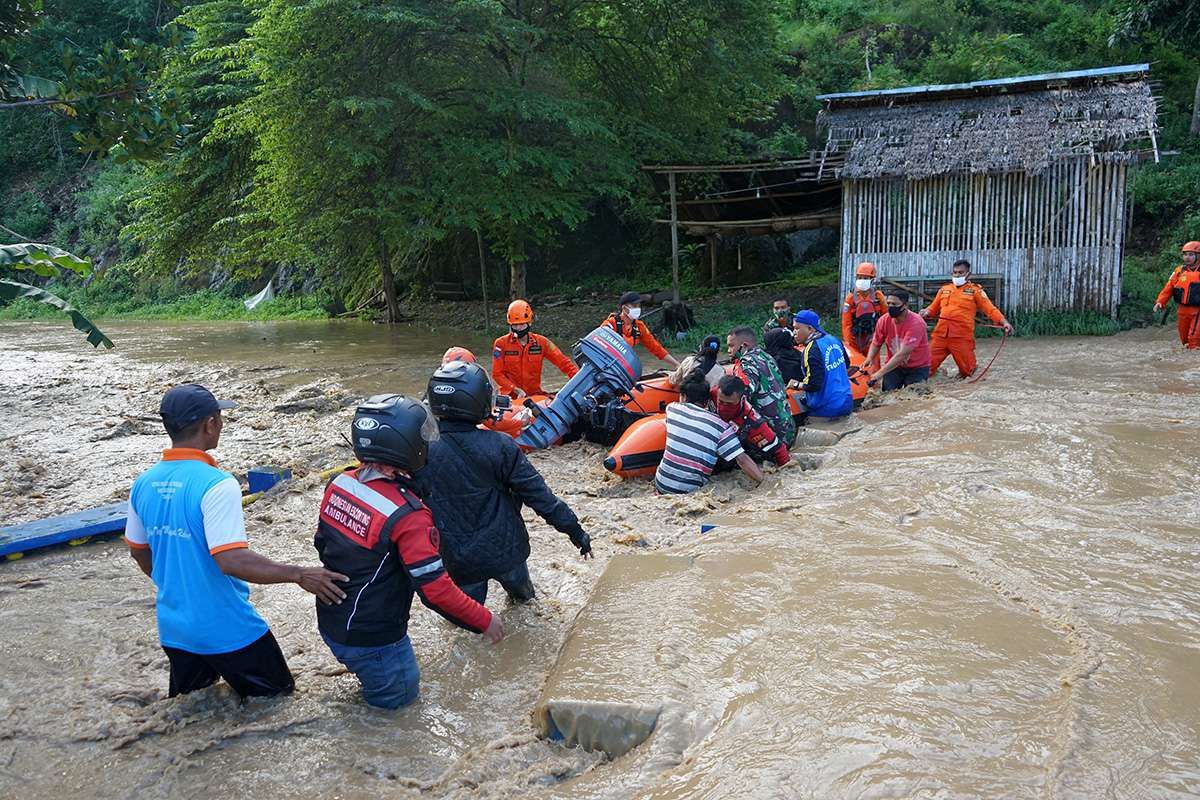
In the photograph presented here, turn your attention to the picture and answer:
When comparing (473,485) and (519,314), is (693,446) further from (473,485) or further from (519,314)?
(519,314)

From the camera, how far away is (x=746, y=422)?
23.2ft

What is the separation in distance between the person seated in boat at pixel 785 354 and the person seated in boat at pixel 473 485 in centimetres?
505

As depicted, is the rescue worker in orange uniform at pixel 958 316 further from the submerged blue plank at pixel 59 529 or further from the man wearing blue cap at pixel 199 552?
the man wearing blue cap at pixel 199 552

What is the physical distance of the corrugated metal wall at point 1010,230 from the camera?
15.0 meters

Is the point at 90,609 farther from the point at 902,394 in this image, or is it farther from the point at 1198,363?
the point at 1198,363

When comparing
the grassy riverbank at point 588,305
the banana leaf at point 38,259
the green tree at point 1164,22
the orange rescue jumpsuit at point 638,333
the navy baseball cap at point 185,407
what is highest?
the green tree at point 1164,22

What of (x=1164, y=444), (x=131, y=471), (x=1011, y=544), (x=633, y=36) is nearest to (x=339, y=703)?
(x=1011, y=544)

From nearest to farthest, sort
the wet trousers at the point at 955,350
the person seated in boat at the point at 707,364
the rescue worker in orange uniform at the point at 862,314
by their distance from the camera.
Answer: the person seated in boat at the point at 707,364 → the wet trousers at the point at 955,350 → the rescue worker in orange uniform at the point at 862,314

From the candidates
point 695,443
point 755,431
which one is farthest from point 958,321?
point 695,443

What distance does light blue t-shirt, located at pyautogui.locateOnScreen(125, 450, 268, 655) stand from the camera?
3.43 meters

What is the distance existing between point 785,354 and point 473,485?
5408 mm

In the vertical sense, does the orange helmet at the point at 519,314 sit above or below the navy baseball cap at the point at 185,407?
below

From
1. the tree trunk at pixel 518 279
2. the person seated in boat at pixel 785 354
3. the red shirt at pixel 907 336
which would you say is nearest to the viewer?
the person seated in boat at pixel 785 354

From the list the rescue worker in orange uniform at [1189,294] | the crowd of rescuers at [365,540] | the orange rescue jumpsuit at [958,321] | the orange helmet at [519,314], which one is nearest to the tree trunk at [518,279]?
the orange helmet at [519,314]
